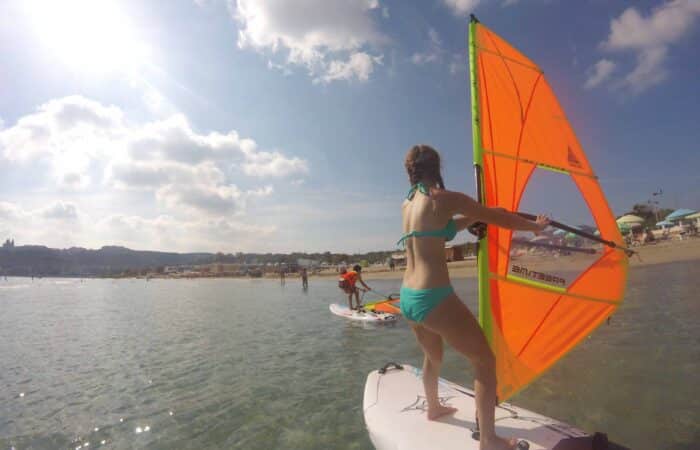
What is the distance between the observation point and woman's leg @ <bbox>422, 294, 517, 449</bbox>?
2.39 metres

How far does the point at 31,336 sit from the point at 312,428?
12.4m

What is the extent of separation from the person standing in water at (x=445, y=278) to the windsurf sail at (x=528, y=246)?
1.42 ft

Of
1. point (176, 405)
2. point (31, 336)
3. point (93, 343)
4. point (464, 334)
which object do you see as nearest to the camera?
point (464, 334)

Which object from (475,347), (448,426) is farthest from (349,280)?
(475,347)

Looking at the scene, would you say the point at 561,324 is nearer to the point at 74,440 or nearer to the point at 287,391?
the point at 287,391

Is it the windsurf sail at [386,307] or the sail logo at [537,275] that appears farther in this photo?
the windsurf sail at [386,307]

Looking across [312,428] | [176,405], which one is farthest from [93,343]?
[312,428]

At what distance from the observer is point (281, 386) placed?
564 centimetres

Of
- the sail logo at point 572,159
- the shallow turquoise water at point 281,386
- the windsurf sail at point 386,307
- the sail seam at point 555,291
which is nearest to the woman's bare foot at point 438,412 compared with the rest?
the shallow turquoise water at point 281,386

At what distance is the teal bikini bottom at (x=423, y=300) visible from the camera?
93.9 inches

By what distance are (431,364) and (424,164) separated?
5.25 feet

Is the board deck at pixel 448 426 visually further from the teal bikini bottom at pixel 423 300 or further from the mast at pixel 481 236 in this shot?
the teal bikini bottom at pixel 423 300

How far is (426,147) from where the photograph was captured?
2602mm

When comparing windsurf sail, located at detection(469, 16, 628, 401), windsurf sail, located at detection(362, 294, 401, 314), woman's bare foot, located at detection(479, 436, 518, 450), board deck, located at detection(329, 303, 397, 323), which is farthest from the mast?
windsurf sail, located at detection(362, 294, 401, 314)
